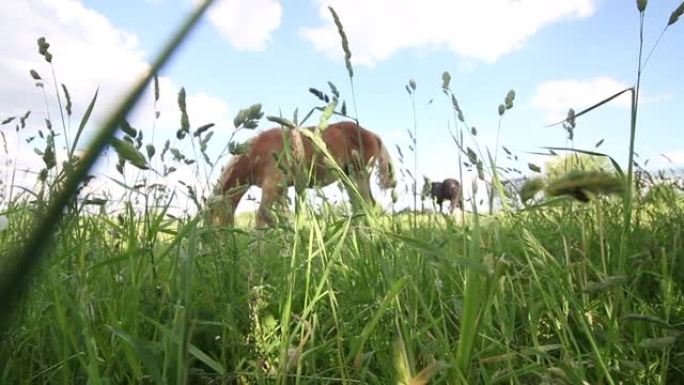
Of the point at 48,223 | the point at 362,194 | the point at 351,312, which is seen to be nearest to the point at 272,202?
the point at 362,194

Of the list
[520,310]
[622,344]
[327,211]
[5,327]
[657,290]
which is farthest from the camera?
[327,211]

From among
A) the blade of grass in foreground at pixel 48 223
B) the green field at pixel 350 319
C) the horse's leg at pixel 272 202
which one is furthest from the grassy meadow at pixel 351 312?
the blade of grass in foreground at pixel 48 223

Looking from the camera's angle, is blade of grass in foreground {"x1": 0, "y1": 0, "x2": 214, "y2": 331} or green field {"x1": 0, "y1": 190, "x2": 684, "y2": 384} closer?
blade of grass in foreground {"x1": 0, "y1": 0, "x2": 214, "y2": 331}

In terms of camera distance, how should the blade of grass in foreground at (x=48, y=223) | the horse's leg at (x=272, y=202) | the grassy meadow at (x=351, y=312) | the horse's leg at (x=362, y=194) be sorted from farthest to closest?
the horse's leg at (x=272, y=202)
the horse's leg at (x=362, y=194)
the grassy meadow at (x=351, y=312)
the blade of grass in foreground at (x=48, y=223)

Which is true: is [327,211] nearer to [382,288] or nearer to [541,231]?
[382,288]

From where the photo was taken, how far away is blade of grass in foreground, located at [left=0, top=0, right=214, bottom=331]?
0.46 ft

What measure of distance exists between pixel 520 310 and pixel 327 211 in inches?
24.5

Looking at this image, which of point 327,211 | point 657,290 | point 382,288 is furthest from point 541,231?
point 382,288

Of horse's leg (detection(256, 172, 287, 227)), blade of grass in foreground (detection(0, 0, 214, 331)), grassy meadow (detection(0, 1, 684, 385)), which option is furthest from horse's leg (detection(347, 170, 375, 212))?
blade of grass in foreground (detection(0, 0, 214, 331))

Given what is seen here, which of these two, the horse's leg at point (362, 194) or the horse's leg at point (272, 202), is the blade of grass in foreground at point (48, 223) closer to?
the horse's leg at point (362, 194)

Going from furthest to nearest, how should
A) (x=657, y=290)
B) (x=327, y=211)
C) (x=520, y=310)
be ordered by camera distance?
1. (x=327, y=211)
2. (x=657, y=290)
3. (x=520, y=310)

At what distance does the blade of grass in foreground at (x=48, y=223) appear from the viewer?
141 mm

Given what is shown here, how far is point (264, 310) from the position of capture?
1224mm

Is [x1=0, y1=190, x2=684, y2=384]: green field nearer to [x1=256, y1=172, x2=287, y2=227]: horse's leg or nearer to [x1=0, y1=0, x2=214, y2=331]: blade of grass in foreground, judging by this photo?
[x1=256, y1=172, x2=287, y2=227]: horse's leg
